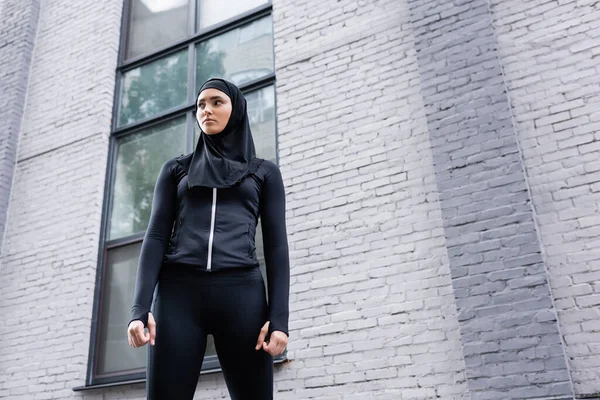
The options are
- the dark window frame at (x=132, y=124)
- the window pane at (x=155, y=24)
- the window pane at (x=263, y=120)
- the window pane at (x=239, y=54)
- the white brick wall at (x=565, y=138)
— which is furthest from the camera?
the window pane at (x=155, y=24)

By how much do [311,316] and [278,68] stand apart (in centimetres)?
238

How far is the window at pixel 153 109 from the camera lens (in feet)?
17.3

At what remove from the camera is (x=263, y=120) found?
17.5 ft

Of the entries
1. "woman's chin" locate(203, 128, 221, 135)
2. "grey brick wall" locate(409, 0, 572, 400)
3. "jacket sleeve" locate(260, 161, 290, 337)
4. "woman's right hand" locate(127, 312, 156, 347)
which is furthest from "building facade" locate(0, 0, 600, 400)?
"woman's right hand" locate(127, 312, 156, 347)

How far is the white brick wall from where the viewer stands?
137 inches

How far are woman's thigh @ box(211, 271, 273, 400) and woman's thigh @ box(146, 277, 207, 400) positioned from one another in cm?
7

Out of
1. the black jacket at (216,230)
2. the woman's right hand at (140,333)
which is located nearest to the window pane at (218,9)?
the black jacket at (216,230)

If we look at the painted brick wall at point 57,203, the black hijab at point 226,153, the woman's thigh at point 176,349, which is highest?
the painted brick wall at point 57,203

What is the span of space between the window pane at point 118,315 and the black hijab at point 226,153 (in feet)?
11.2

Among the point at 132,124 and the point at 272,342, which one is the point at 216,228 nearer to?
the point at 272,342

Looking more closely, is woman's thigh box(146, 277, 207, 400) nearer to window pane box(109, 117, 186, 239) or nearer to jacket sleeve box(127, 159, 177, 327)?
jacket sleeve box(127, 159, 177, 327)

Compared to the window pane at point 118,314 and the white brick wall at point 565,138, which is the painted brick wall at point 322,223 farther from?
the white brick wall at point 565,138

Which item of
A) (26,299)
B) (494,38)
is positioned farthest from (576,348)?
(26,299)

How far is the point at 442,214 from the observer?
396cm
